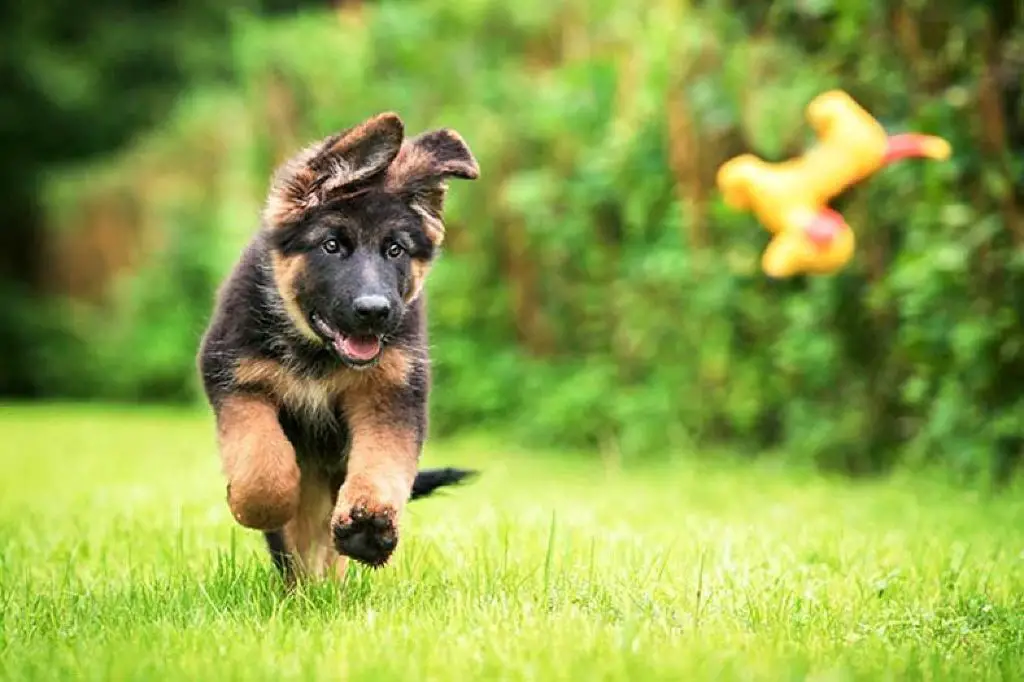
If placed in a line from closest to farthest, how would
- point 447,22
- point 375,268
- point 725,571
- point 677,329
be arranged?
point 375,268 < point 725,571 < point 677,329 < point 447,22

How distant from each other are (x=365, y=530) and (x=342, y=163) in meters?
1.20

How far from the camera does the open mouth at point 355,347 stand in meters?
4.31

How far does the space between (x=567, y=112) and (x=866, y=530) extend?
4.79 m

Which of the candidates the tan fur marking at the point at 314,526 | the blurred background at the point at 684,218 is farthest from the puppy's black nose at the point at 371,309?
the blurred background at the point at 684,218

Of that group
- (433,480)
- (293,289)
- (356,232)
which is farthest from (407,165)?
(433,480)

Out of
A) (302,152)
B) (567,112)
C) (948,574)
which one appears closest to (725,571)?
(948,574)

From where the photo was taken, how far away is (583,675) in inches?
127

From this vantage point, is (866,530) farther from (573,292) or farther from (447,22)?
(447,22)

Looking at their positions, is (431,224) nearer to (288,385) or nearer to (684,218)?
(288,385)

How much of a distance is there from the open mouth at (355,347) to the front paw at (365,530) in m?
0.52

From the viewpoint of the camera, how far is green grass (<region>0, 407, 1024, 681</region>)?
3.43 meters

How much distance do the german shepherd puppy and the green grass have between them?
1.32 ft

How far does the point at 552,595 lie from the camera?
426cm

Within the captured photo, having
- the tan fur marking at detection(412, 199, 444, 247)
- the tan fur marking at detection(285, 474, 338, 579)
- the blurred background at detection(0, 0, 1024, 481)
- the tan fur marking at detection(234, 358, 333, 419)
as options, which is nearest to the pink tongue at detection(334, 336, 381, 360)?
the tan fur marking at detection(234, 358, 333, 419)
